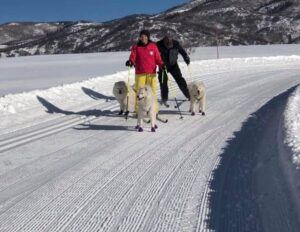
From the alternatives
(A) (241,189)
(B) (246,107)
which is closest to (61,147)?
(A) (241,189)

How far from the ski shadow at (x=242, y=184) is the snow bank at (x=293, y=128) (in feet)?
0.85

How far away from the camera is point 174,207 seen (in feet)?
17.9

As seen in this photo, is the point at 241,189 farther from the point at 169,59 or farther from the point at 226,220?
the point at 169,59

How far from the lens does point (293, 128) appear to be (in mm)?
8117

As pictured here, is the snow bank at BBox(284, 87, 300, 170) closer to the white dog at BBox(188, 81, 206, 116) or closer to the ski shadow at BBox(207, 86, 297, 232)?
the ski shadow at BBox(207, 86, 297, 232)

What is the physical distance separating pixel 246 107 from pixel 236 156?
515 centimetres

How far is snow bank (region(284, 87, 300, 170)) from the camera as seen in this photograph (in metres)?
6.44

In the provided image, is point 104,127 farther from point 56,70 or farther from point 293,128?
point 56,70

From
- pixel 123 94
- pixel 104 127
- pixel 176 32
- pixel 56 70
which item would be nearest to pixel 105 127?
pixel 104 127

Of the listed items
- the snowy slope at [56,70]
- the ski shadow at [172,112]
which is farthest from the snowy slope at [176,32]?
the ski shadow at [172,112]

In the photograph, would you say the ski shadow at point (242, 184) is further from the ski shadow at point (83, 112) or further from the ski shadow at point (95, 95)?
the ski shadow at point (95, 95)

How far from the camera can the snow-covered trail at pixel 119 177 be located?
16.8ft

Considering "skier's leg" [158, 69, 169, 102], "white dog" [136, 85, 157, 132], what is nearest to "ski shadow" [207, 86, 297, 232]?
"white dog" [136, 85, 157, 132]

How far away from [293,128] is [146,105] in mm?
2869
